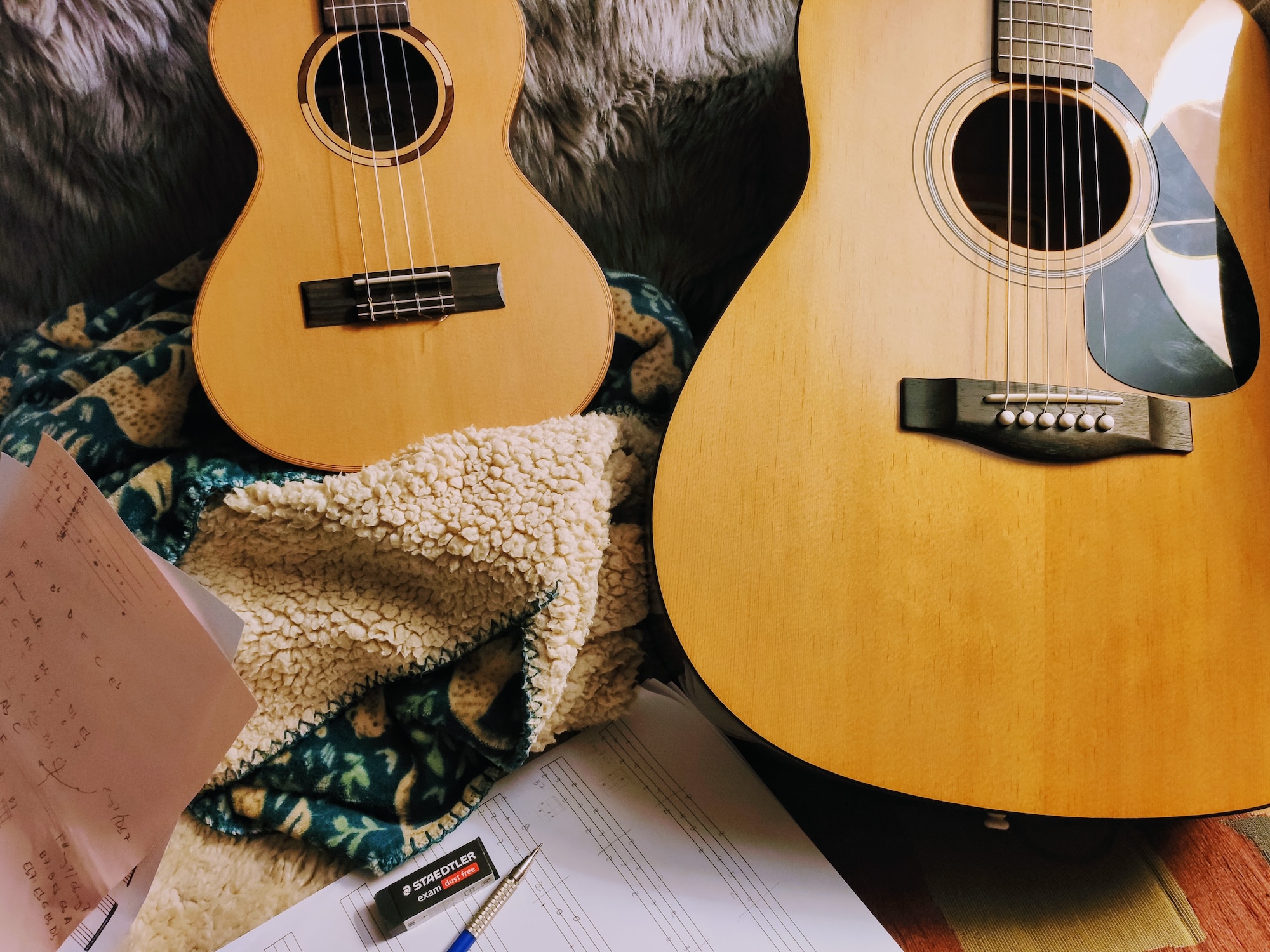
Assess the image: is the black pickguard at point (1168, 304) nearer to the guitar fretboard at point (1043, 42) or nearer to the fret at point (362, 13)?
the guitar fretboard at point (1043, 42)

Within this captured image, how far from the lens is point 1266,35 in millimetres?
725

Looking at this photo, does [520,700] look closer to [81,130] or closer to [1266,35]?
[81,130]

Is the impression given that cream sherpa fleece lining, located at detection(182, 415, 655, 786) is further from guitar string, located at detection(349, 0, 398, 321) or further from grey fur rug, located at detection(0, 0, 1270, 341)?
grey fur rug, located at detection(0, 0, 1270, 341)

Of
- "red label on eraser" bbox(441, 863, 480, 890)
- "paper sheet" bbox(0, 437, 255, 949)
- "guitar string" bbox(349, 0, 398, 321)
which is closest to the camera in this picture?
"paper sheet" bbox(0, 437, 255, 949)

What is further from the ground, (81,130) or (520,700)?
(81,130)

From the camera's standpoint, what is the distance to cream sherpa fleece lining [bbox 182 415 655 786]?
554 millimetres

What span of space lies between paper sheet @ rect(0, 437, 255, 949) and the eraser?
16cm

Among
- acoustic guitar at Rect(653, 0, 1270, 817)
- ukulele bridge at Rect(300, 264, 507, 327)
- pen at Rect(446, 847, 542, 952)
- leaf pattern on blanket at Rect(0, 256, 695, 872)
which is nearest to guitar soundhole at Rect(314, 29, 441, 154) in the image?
ukulele bridge at Rect(300, 264, 507, 327)

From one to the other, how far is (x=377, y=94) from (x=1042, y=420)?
66cm

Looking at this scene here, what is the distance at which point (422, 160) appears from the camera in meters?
0.68

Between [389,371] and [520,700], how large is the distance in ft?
0.94

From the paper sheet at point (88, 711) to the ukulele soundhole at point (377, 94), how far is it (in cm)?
37

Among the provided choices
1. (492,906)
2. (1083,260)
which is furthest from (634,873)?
(1083,260)

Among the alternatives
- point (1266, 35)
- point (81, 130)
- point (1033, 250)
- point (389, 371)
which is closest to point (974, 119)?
point (1033, 250)
